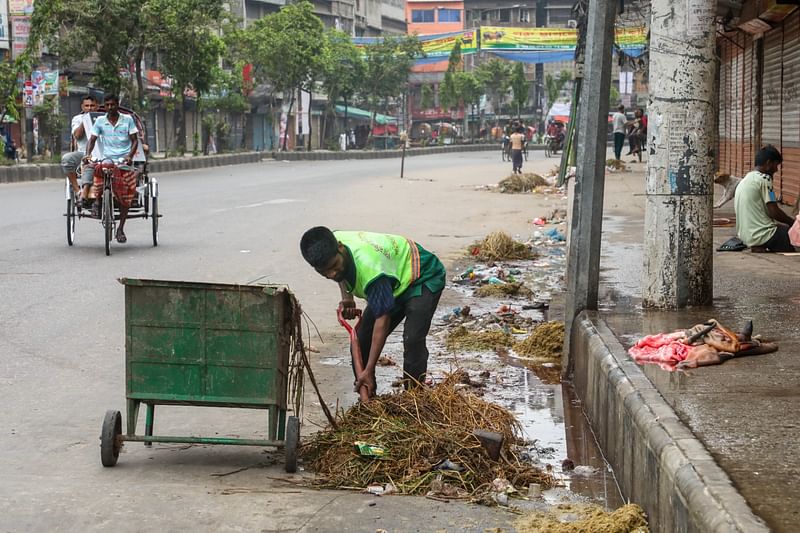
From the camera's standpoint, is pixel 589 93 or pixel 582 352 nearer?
pixel 582 352

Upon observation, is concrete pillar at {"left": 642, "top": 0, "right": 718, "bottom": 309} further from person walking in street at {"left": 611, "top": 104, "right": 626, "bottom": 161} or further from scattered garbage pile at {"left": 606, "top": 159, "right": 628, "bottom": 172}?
person walking in street at {"left": 611, "top": 104, "right": 626, "bottom": 161}

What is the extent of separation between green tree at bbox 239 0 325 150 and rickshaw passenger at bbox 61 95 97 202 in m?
37.8

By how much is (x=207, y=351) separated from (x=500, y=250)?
885cm

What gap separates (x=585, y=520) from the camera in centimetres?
441

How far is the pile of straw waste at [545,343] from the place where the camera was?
8219mm

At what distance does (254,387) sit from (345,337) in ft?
12.5

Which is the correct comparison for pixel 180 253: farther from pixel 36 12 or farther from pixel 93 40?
pixel 93 40

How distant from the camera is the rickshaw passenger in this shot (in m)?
Answer: 13.0

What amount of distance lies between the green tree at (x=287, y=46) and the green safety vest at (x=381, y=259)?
46037 millimetres

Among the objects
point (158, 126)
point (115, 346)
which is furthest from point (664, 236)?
point (158, 126)

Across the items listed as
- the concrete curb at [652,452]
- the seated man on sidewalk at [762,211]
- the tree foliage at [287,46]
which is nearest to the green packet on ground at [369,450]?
the concrete curb at [652,452]

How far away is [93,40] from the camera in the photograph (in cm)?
3591

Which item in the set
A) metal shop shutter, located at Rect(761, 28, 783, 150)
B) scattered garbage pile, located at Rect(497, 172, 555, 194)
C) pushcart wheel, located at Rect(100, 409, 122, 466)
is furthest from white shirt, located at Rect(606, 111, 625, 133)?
pushcart wheel, located at Rect(100, 409, 122, 466)

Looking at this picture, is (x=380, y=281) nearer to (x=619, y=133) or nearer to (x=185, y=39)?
(x=619, y=133)
